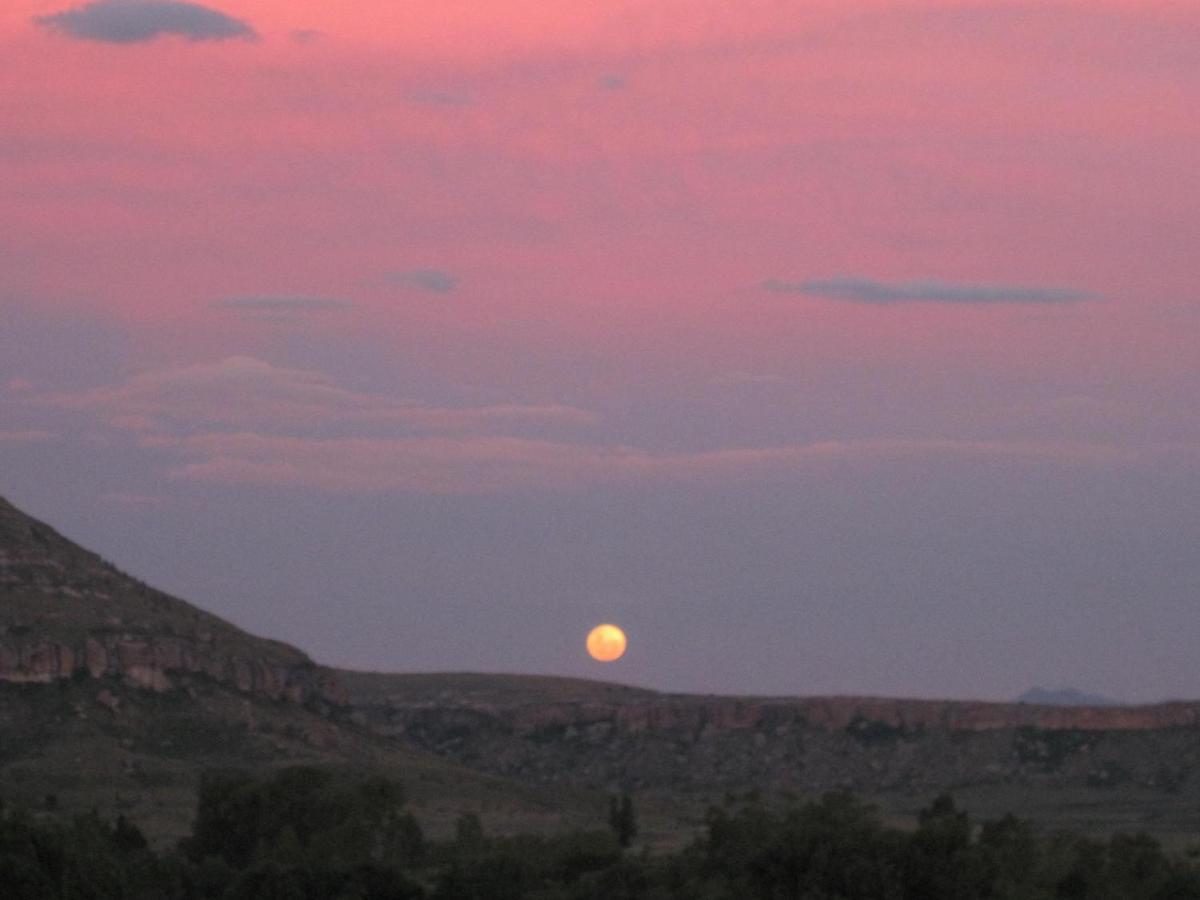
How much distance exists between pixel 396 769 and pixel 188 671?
1243cm

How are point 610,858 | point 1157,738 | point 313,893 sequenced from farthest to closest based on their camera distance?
1. point 1157,738
2. point 610,858
3. point 313,893

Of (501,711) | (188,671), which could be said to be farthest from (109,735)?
(501,711)

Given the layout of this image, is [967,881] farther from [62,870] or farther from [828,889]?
[62,870]

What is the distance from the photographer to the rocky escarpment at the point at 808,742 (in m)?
126

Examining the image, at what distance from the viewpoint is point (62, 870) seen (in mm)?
56062

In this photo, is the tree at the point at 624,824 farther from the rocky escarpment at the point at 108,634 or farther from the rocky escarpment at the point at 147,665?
the rocky escarpment at the point at 108,634

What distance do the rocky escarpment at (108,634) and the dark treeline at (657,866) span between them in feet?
126

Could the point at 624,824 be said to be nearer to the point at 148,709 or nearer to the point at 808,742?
the point at 148,709

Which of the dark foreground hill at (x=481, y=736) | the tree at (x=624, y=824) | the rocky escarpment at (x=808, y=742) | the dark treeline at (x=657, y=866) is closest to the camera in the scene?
the dark treeline at (x=657, y=866)

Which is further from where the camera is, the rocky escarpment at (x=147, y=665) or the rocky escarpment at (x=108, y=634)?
the rocky escarpment at (x=108, y=634)

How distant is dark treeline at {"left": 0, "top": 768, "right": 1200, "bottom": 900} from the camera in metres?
56.9

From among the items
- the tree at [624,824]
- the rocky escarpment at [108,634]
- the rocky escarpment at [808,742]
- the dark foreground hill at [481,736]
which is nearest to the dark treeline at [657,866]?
the tree at [624,824]

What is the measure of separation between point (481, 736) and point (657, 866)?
73876 millimetres

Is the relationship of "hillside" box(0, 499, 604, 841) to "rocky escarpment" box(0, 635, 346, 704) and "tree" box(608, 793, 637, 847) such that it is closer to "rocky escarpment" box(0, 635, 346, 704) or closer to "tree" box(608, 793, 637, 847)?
"rocky escarpment" box(0, 635, 346, 704)
